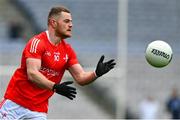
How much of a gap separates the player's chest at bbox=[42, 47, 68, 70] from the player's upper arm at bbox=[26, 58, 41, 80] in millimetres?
159

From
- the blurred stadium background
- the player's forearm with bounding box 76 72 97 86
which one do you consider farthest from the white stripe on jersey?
the blurred stadium background

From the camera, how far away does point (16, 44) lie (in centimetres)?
1653

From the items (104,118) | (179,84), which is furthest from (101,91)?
(179,84)

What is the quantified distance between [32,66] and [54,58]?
32cm

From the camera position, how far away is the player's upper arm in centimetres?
693

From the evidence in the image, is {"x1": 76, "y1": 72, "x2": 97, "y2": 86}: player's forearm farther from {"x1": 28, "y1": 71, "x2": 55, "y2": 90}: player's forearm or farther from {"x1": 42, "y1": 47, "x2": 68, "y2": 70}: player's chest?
{"x1": 28, "y1": 71, "x2": 55, "y2": 90}: player's forearm

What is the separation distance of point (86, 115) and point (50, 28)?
8.76 meters

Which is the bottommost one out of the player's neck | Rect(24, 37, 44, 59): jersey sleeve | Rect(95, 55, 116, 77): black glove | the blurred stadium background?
the blurred stadium background

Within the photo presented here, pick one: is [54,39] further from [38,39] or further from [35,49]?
[35,49]

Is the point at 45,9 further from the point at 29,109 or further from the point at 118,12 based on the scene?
the point at 29,109

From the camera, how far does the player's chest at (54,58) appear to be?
23.5ft

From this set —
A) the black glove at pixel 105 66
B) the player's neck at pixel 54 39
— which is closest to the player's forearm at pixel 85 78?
A: the black glove at pixel 105 66

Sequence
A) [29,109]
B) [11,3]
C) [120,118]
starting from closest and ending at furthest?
[29,109] → [120,118] → [11,3]

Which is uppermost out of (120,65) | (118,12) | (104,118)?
(118,12)
